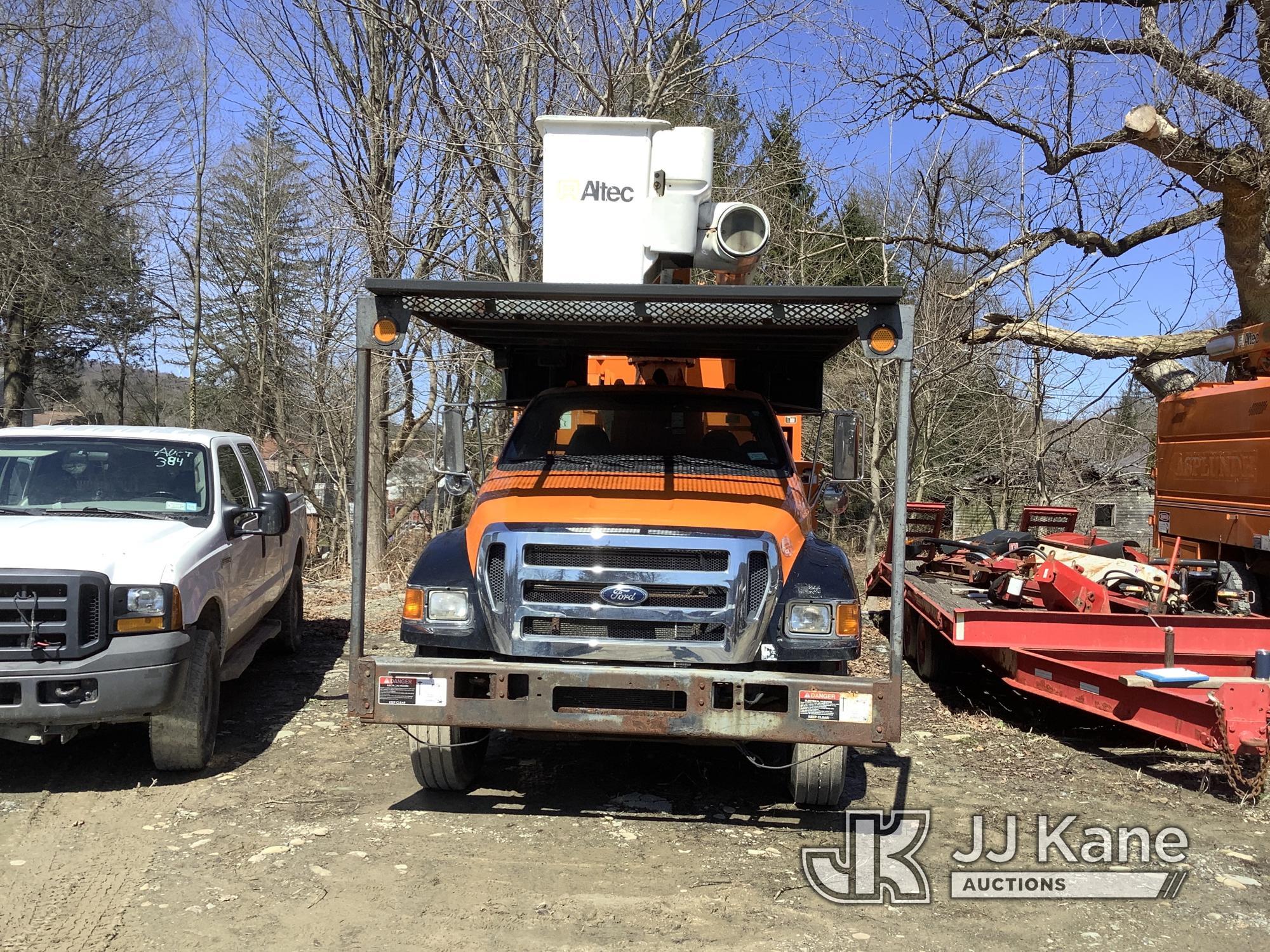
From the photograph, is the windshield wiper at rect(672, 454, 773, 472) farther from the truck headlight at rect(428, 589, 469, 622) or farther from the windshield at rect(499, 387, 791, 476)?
the truck headlight at rect(428, 589, 469, 622)

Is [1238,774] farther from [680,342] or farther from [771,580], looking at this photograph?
[680,342]

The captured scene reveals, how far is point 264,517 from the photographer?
252 inches

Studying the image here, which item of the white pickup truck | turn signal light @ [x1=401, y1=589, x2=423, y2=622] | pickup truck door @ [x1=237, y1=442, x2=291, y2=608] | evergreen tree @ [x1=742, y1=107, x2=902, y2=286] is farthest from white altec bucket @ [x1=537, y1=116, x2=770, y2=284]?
evergreen tree @ [x1=742, y1=107, x2=902, y2=286]

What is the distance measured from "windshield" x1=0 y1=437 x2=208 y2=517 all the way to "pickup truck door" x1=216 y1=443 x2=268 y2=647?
216 millimetres

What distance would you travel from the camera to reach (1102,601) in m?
6.68

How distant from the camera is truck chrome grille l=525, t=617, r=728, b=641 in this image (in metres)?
4.75

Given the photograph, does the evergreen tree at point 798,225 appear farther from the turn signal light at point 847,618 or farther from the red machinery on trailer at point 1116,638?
the turn signal light at point 847,618

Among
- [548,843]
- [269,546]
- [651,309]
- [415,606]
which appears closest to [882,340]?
[651,309]

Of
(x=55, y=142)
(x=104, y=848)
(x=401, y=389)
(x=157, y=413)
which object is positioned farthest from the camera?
(x=157, y=413)

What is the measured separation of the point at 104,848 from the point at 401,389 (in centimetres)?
1098

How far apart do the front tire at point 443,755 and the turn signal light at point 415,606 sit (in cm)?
52

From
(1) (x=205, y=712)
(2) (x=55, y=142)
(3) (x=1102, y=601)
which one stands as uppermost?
(2) (x=55, y=142)

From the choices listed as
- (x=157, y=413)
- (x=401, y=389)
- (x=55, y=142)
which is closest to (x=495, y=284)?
(x=401, y=389)

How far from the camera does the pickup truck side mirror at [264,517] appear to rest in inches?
246
